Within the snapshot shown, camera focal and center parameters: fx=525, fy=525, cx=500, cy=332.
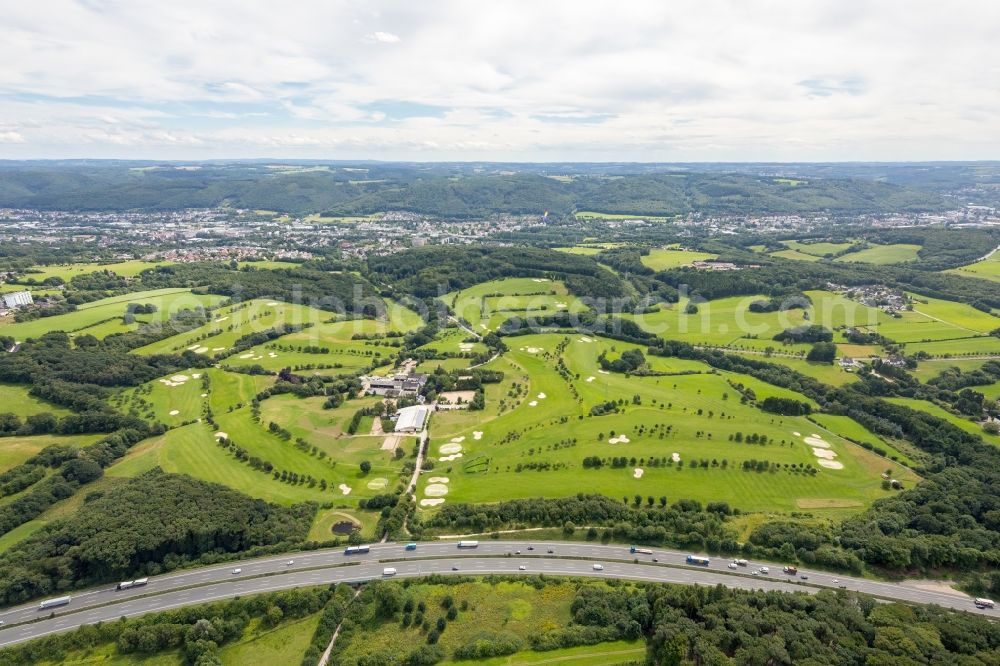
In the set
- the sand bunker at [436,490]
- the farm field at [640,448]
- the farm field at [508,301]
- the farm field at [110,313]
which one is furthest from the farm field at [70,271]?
the sand bunker at [436,490]

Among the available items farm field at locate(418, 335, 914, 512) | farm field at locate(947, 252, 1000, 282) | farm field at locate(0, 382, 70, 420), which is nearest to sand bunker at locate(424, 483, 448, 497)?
farm field at locate(418, 335, 914, 512)

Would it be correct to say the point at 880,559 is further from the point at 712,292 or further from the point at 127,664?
the point at 712,292

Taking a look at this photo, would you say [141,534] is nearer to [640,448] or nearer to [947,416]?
[640,448]

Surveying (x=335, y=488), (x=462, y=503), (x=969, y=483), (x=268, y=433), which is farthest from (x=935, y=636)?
(x=268, y=433)

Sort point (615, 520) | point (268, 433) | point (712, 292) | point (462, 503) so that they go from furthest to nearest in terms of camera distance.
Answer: point (712, 292), point (268, 433), point (462, 503), point (615, 520)

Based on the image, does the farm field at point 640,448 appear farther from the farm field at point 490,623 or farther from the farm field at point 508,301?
the farm field at point 508,301

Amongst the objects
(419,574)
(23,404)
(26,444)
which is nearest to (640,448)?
(419,574)

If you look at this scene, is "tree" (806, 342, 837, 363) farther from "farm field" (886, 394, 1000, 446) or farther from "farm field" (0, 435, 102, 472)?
"farm field" (0, 435, 102, 472)
